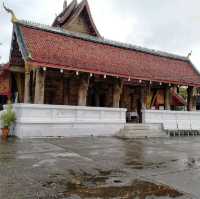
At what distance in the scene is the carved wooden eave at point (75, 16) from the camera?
22.2 meters

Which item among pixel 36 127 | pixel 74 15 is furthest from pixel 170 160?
pixel 74 15

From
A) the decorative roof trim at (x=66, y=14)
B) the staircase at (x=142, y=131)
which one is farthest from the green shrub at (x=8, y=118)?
the decorative roof trim at (x=66, y=14)

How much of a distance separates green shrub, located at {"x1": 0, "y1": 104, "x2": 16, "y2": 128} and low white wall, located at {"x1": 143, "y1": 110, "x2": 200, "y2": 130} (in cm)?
683

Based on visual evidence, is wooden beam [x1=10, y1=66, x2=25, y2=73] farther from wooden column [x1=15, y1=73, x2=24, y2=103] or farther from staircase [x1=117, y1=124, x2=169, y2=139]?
staircase [x1=117, y1=124, x2=169, y2=139]

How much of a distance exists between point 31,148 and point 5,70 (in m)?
9.07

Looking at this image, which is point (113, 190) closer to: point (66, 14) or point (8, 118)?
point (8, 118)

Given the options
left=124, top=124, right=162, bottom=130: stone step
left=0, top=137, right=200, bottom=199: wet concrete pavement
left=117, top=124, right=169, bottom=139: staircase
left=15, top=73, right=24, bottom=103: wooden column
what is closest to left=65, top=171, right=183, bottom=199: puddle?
left=0, top=137, right=200, bottom=199: wet concrete pavement

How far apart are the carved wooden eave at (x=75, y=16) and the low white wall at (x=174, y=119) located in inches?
407

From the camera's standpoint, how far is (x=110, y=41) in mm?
Answer: 17547

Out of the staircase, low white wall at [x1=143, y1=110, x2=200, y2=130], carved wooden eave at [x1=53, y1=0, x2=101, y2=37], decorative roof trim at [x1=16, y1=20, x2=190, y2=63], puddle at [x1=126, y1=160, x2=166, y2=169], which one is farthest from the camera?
carved wooden eave at [x1=53, y1=0, x2=101, y2=37]

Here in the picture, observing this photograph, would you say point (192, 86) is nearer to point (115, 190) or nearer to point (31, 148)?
point (31, 148)

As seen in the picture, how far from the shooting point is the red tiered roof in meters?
13.2

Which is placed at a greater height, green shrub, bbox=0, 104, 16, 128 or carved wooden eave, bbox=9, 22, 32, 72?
carved wooden eave, bbox=9, 22, 32, 72

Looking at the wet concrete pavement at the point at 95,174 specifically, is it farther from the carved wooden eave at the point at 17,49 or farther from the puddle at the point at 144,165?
the carved wooden eave at the point at 17,49
